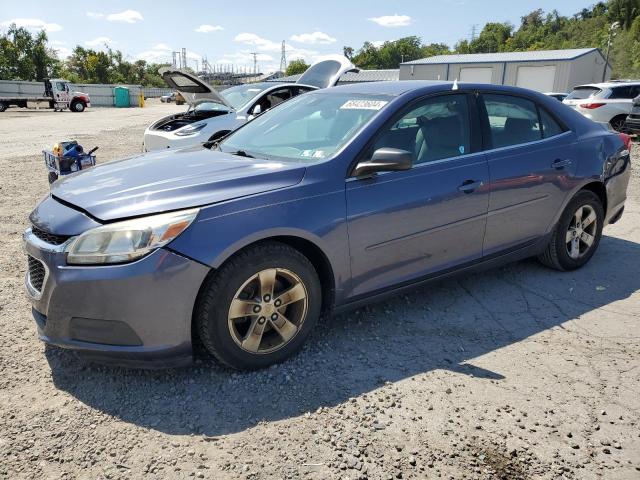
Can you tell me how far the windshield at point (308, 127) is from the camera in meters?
3.41

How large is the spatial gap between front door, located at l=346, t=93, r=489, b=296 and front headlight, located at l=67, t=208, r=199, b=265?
3.49ft

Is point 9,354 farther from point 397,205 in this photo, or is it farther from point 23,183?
point 23,183

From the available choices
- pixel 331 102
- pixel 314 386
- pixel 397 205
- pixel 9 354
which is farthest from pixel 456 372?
pixel 9 354

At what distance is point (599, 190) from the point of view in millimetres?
4656

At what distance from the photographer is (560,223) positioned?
442 centimetres

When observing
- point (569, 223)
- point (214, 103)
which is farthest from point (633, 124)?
point (569, 223)

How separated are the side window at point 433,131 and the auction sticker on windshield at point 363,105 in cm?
18

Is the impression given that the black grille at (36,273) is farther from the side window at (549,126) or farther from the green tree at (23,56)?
the green tree at (23,56)

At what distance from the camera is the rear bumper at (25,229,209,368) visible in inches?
101

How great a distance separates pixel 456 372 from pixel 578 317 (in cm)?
134

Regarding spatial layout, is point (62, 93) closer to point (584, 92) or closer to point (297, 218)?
point (584, 92)

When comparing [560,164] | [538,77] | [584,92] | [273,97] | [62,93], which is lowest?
[560,164]

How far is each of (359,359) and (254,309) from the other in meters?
0.76

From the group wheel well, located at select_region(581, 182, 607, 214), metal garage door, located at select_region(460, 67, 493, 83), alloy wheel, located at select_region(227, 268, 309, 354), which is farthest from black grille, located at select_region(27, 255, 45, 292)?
metal garage door, located at select_region(460, 67, 493, 83)
